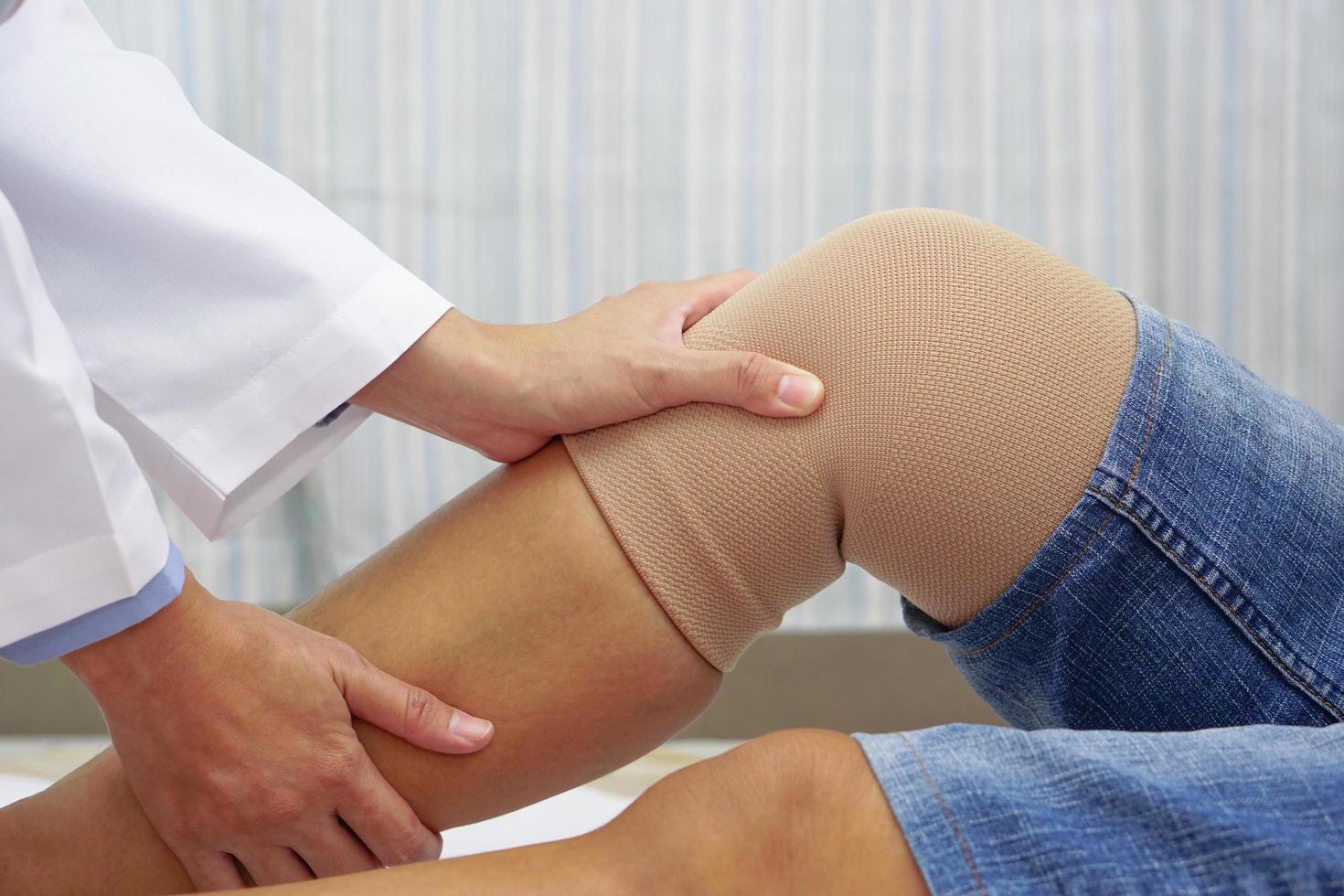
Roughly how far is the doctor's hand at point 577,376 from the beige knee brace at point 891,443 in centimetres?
1

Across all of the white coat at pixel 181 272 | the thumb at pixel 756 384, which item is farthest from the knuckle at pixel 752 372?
the white coat at pixel 181 272

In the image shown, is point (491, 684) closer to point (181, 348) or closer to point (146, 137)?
point (181, 348)

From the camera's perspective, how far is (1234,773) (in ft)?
1.40

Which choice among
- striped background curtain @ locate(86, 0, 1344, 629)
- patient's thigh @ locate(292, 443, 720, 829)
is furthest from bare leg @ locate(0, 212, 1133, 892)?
striped background curtain @ locate(86, 0, 1344, 629)

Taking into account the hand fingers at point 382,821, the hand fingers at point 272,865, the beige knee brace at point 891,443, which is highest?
the beige knee brace at point 891,443

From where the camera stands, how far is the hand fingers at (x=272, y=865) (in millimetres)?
617

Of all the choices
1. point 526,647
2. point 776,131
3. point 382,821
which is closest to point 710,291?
point 526,647

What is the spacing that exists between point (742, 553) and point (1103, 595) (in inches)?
7.2

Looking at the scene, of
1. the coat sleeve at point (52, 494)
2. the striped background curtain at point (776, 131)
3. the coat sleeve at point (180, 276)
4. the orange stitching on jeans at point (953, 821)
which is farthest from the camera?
the striped background curtain at point (776, 131)

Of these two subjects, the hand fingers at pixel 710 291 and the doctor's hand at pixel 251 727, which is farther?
the hand fingers at pixel 710 291

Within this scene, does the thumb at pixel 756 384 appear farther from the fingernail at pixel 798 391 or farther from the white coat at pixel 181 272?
the white coat at pixel 181 272

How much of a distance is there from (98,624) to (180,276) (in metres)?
0.23

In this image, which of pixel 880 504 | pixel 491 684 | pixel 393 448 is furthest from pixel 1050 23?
pixel 491 684

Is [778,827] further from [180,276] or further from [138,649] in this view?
[180,276]
